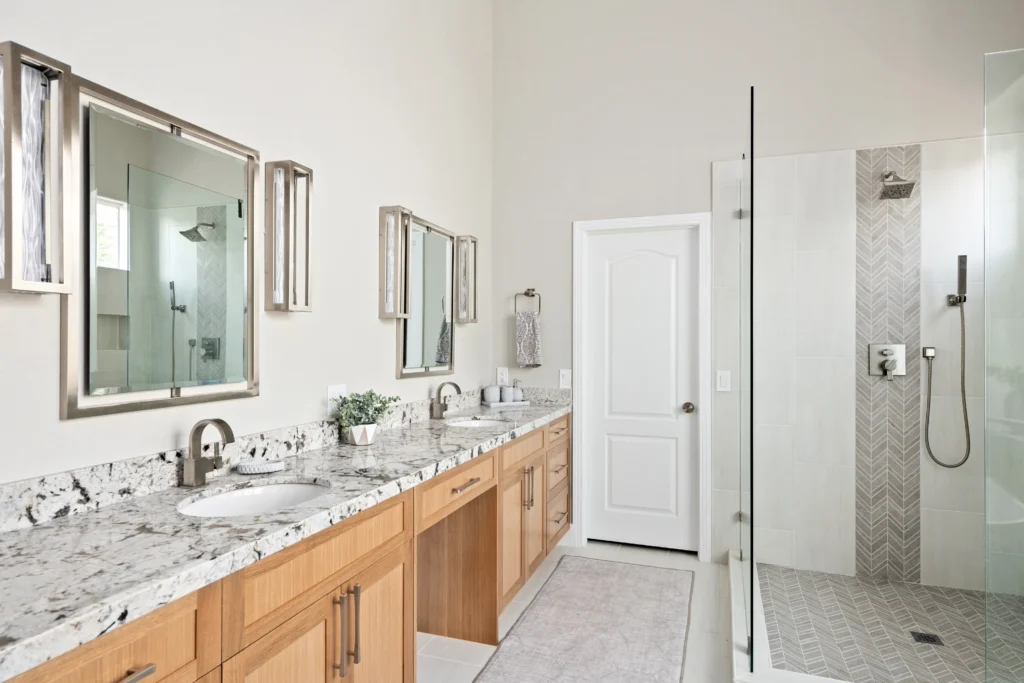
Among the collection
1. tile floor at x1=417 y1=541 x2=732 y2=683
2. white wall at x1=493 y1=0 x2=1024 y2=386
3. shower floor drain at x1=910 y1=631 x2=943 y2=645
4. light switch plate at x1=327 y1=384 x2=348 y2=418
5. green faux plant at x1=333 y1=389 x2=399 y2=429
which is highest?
white wall at x1=493 y1=0 x2=1024 y2=386

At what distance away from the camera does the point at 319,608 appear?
137 centimetres

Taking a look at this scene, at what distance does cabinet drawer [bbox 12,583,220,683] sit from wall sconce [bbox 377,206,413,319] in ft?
5.42

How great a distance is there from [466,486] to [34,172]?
1.55 metres

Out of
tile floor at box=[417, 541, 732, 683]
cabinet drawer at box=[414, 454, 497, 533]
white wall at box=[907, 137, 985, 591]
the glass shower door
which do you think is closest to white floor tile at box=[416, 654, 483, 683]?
tile floor at box=[417, 541, 732, 683]

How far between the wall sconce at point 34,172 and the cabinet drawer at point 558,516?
2.61 metres

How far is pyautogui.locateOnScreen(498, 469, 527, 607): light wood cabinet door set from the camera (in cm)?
255

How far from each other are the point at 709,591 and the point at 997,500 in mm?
1668

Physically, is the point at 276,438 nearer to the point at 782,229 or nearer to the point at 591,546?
the point at 591,546

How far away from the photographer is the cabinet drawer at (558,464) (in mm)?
3318

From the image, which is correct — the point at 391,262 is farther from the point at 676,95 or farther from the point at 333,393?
the point at 676,95

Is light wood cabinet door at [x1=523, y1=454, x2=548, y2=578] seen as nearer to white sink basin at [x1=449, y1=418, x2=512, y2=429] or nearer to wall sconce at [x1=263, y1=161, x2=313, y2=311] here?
white sink basin at [x1=449, y1=418, x2=512, y2=429]

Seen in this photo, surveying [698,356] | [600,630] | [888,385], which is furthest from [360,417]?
[888,385]

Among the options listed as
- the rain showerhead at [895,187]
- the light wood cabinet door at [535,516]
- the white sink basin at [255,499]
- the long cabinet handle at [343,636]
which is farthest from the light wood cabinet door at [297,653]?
the rain showerhead at [895,187]

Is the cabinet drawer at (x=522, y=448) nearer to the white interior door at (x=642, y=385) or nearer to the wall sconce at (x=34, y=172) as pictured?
the white interior door at (x=642, y=385)
